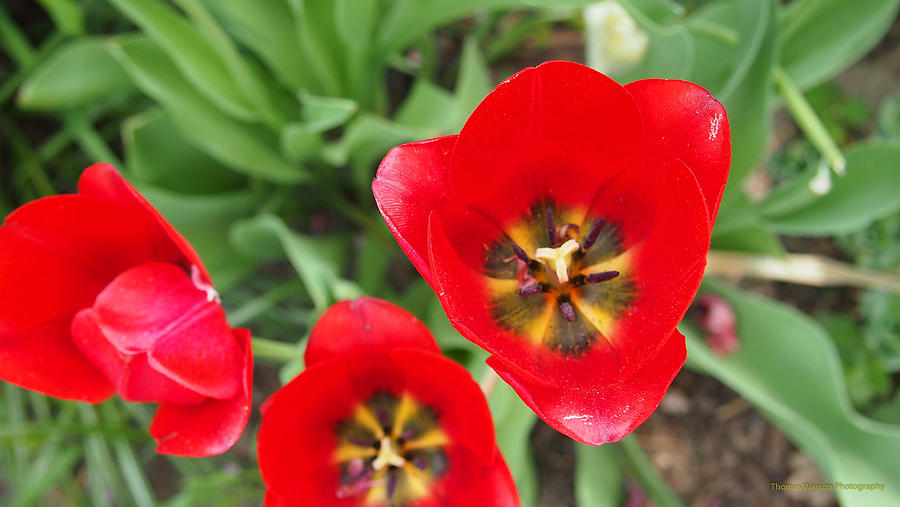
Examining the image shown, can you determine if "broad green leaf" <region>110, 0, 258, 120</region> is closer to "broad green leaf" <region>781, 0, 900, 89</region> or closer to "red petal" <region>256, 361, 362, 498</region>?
"red petal" <region>256, 361, 362, 498</region>

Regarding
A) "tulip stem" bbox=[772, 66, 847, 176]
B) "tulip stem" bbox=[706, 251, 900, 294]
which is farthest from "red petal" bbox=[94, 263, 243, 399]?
"tulip stem" bbox=[706, 251, 900, 294]

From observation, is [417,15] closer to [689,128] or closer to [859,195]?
[689,128]

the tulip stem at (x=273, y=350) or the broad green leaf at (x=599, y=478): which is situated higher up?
the tulip stem at (x=273, y=350)

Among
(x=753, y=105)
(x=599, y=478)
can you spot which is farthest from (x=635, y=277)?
(x=599, y=478)

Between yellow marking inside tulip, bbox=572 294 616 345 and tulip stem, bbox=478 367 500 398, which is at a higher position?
yellow marking inside tulip, bbox=572 294 616 345

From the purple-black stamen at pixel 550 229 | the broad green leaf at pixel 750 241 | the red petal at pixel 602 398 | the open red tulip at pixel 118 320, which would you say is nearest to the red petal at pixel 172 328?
the open red tulip at pixel 118 320

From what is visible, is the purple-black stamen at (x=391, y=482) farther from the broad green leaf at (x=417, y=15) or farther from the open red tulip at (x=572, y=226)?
the broad green leaf at (x=417, y=15)
